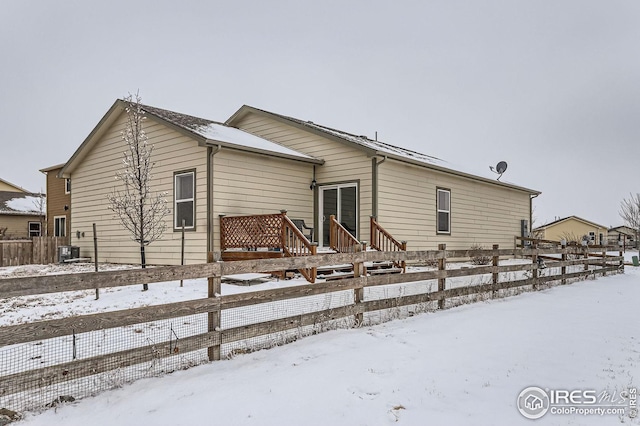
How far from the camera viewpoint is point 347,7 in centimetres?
2723

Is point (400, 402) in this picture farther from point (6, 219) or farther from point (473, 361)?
point (6, 219)

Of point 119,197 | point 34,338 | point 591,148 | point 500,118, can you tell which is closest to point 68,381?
point 34,338

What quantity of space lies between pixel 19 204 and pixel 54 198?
30.8 feet

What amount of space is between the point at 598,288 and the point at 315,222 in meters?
8.06

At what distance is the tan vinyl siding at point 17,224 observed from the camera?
27953 millimetres

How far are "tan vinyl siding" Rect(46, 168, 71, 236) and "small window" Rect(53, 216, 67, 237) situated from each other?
0.57ft

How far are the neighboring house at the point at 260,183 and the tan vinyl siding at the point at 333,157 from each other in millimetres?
33

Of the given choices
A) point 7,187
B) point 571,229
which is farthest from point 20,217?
point 571,229

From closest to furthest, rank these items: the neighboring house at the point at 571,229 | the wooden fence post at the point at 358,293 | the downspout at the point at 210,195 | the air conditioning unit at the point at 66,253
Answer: the wooden fence post at the point at 358,293, the downspout at the point at 210,195, the air conditioning unit at the point at 66,253, the neighboring house at the point at 571,229

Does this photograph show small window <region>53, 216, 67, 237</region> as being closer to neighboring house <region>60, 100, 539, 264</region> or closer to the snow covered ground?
neighboring house <region>60, 100, 539, 264</region>

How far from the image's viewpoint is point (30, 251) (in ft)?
57.8

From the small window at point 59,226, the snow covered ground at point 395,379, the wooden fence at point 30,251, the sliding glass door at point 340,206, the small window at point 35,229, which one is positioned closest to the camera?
the snow covered ground at point 395,379

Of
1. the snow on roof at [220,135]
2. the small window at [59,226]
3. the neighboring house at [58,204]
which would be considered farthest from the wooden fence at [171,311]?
the small window at [59,226]

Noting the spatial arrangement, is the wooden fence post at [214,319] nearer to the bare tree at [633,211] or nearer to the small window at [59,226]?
the small window at [59,226]
